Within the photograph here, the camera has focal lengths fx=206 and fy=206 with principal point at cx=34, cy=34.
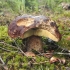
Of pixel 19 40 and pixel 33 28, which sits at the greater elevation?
pixel 33 28

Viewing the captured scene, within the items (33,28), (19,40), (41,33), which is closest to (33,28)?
(33,28)

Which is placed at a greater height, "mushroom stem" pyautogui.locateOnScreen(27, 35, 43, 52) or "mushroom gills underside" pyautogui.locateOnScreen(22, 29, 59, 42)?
"mushroom gills underside" pyautogui.locateOnScreen(22, 29, 59, 42)

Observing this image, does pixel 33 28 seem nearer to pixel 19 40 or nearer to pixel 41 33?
pixel 41 33

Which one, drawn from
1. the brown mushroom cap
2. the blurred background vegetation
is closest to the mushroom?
the brown mushroom cap

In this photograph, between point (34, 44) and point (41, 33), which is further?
point (34, 44)

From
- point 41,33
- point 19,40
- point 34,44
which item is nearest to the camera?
point 41,33

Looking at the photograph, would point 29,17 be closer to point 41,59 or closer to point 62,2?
point 41,59

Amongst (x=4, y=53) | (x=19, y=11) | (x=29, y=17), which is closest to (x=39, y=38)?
(x=29, y=17)

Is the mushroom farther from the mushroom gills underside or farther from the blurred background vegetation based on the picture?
the blurred background vegetation

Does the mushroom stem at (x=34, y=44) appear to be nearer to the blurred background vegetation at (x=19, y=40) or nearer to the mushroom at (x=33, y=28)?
the mushroom at (x=33, y=28)
